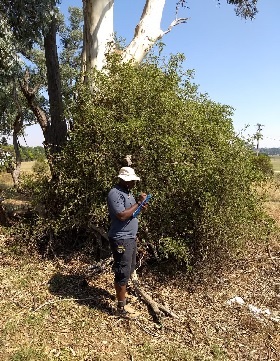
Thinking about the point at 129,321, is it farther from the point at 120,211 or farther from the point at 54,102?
the point at 54,102

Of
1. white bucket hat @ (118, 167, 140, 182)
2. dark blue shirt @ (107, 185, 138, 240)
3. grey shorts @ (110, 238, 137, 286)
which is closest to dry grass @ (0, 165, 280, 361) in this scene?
grey shorts @ (110, 238, 137, 286)

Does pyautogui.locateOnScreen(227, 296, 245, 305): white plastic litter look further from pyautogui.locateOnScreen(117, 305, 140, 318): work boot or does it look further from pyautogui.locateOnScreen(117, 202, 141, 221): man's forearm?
pyautogui.locateOnScreen(117, 202, 141, 221): man's forearm

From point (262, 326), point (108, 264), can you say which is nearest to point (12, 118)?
point (108, 264)

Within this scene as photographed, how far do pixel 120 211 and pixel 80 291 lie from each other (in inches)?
66.3

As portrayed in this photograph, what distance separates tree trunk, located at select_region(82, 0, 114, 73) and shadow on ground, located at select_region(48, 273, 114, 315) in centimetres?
378

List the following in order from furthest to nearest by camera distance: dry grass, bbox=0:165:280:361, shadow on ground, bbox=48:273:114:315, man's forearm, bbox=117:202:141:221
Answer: shadow on ground, bbox=48:273:114:315
man's forearm, bbox=117:202:141:221
dry grass, bbox=0:165:280:361

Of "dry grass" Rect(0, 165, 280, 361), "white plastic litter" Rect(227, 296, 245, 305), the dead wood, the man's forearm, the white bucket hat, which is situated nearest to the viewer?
"dry grass" Rect(0, 165, 280, 361)

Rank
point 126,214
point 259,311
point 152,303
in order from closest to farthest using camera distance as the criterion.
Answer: point 126,214
point 152,303
point 259,311

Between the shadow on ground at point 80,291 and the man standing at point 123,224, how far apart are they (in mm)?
594

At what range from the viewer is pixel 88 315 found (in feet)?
15.8

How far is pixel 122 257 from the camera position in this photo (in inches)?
183

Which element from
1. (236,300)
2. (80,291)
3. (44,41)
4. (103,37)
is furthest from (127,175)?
(44,41)

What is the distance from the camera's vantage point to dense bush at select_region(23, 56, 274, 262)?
5469 mm

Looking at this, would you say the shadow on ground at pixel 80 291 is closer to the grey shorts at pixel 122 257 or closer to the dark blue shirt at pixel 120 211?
the grey shorts at pixel 122 257
